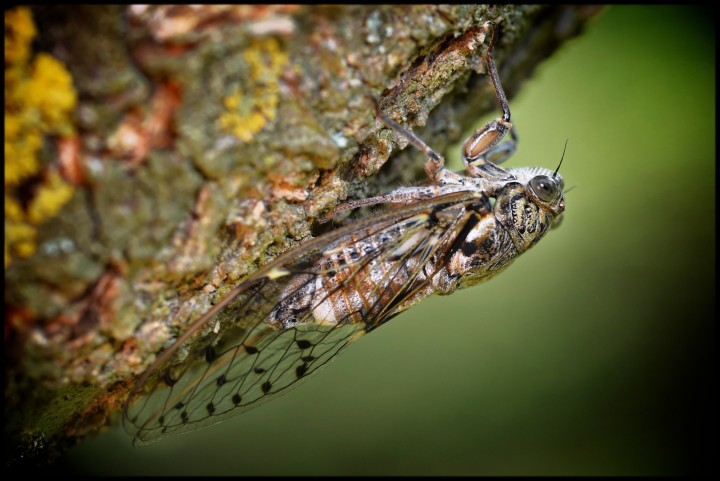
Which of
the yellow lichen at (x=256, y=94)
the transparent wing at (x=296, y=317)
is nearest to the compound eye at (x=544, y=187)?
the transparent wing at (x=296, y=317)

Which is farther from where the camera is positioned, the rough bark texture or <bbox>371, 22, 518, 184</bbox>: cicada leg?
<bbox>371, 22, 518, 184</bbox>: cicada leg

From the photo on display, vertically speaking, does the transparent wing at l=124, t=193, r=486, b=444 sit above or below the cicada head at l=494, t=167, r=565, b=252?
below

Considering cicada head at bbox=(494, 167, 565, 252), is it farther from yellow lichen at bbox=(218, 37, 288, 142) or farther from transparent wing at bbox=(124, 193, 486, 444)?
yellow lichen at bbox=(218, 37, 288, 142)

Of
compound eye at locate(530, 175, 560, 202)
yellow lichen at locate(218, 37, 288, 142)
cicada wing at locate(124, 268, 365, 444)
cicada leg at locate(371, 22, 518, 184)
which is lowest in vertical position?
cicada wing at locate(124, 268, 365, 444)

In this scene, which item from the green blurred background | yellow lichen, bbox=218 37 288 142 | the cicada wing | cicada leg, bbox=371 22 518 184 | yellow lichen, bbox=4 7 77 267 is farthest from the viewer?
the green blurred background

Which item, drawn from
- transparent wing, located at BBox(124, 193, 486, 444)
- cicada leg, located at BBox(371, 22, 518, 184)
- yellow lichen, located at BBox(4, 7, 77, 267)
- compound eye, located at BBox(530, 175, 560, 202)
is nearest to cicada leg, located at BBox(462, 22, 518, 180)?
cicada leg, located at BBox(371, 22, 518, 184)

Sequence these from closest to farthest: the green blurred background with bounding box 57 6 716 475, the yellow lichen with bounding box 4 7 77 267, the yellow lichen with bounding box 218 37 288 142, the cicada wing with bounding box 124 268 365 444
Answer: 1. the yellow lichen with bounding box 4 7 77 267
2. the yellow lichen with bounding box 218 37 288 142
3. the cicada wing with bounding box 124 268 365 444
4. the green blurred background with bounding box 57 6 716 475

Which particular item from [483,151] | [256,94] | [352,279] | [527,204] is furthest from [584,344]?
[256,94]

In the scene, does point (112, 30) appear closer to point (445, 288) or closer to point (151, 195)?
point (151, 195)

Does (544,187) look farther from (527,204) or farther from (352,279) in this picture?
(352,279)
